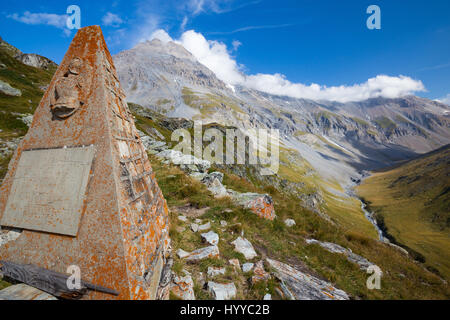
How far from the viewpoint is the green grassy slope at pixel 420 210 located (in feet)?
191

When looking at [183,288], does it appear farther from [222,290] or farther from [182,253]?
[182,253]

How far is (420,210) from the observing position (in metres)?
91.9

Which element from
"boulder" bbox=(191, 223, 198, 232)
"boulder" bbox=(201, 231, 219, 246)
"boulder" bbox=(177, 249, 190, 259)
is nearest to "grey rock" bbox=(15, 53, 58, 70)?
"boulder" bbox=(191, 223, 198, 232)

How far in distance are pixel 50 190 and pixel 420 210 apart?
449 ft

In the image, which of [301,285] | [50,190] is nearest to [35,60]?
[50,190]

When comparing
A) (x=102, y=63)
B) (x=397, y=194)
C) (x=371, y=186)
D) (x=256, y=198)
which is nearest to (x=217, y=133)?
(x=256, y=198)

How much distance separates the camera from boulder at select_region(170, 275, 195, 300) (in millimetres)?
4055

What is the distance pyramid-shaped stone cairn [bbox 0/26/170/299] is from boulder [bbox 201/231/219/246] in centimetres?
194

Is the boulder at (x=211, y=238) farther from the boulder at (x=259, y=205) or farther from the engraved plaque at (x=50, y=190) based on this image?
the engraved plaque at (x=50, y=190)

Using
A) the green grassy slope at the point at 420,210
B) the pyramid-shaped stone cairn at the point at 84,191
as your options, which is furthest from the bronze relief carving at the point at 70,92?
the green grassy slope at the point at 420,210

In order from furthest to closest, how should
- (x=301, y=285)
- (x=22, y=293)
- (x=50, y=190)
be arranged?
(x=301, y=285) → (x=50, y=190) → (x=22, y=293)

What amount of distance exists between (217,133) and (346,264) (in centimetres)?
4791
